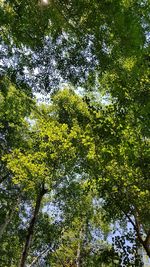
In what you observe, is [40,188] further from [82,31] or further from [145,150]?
[82,31]

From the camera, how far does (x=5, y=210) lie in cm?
2605

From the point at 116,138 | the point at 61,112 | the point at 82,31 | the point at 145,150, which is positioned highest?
the point at 61,112

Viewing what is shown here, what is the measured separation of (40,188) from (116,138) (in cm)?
1008

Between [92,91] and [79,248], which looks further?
[79,248]

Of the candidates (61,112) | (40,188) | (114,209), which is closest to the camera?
(114,209)

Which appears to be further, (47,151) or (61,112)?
(61,112)

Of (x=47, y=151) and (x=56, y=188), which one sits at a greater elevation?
(x=47, y=151)

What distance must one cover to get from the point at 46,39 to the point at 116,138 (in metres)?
4.05

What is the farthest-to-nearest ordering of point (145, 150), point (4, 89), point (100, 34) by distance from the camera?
point (145, 150) → point (4, 89) → point (100, 34)

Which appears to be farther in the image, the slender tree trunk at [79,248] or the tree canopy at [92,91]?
the slender tree trunk at [79,248]

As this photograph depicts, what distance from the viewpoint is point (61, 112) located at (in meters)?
25.5

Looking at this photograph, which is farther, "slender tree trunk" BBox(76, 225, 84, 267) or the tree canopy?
"slender tree trunk" BBox(76, 225, 84, 267)

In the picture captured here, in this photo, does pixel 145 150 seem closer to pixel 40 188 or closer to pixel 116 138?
pixel 116 138

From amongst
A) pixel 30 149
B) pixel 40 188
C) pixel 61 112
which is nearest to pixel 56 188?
pixel 40 188
